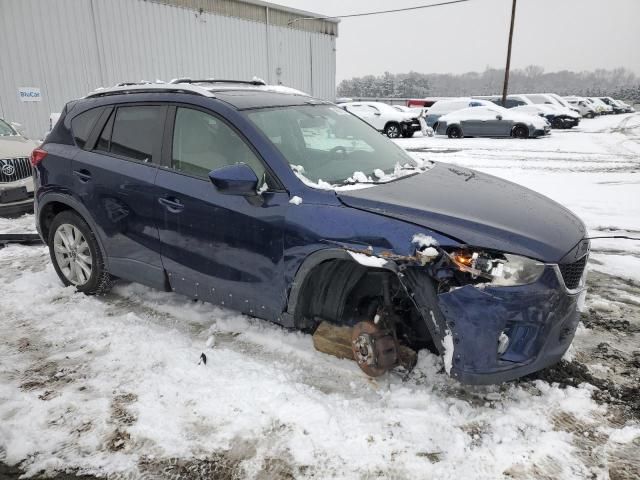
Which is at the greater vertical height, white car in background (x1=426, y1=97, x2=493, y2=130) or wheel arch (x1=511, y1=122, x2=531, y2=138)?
white car in background (x1=426, y1=97, x2=493, y2=130)

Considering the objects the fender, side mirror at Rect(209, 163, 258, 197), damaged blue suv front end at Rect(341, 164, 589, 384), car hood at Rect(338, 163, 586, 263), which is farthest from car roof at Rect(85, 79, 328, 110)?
damaged blue suv front end at Rect(341, 164, 589, 384)

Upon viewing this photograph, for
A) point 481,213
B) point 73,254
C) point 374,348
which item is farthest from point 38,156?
point 481,213

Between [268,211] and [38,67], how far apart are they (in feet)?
59.2

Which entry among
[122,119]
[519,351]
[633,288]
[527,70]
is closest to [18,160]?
[122,119]

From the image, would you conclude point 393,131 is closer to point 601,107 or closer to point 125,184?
point 125,184

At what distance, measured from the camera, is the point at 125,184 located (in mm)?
3758

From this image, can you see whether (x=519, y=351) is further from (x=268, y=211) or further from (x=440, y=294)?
(x=268, y=211)

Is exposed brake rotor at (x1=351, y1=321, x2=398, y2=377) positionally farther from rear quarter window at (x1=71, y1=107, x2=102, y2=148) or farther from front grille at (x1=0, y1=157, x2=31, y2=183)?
front grille at (x1=0, y1=157, x2=31, y2=183)

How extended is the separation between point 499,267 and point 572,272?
51 cm

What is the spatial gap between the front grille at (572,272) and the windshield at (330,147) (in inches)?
48.2

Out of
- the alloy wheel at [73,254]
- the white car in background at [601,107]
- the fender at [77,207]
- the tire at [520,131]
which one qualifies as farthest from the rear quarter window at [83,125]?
the white car in background at [601,107]

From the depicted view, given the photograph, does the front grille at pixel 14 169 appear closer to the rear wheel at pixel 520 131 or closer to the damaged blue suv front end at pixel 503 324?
the damaged blue suv front end at pixel 503 324

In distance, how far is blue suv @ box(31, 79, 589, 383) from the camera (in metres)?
2.52

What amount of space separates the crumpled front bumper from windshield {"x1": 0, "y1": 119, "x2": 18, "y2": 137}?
8.69 metres
